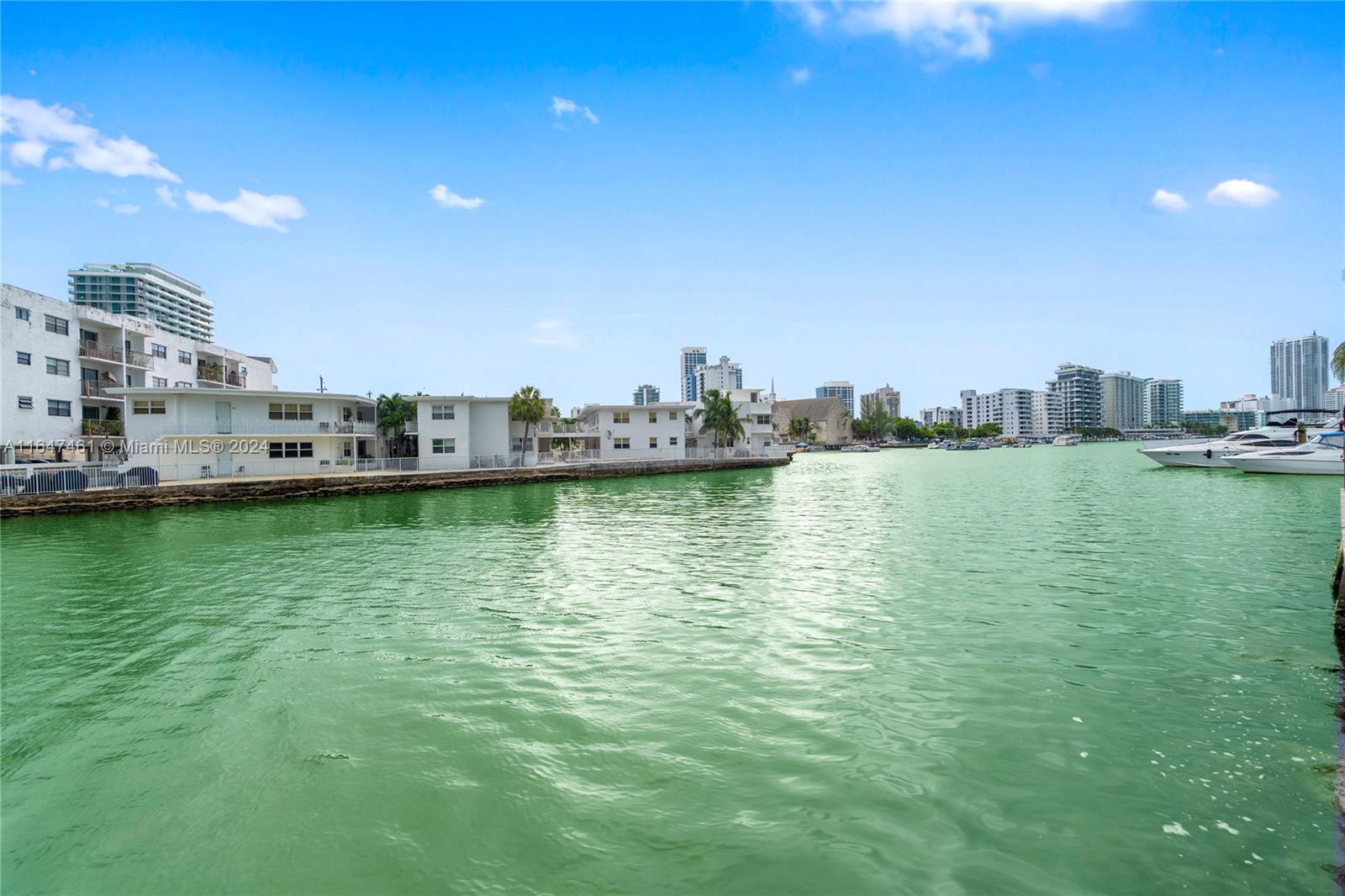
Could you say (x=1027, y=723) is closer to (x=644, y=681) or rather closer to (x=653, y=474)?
(x=644, y=681)

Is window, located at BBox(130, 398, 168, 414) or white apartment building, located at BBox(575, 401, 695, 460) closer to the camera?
window, located at BBox(130, 398, 168, 414)

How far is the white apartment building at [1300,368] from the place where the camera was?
17450cm

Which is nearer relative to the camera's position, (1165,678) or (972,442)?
(1165,678)

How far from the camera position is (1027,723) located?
731 cm

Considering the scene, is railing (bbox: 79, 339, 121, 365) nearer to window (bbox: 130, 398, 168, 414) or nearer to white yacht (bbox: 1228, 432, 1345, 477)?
window (bbox: 130, 398, 168, 414)

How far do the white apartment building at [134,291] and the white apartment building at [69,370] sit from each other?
99.0 metres

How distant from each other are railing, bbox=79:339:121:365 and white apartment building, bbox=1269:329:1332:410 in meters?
242

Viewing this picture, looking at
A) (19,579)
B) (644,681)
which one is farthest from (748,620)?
(19,579)

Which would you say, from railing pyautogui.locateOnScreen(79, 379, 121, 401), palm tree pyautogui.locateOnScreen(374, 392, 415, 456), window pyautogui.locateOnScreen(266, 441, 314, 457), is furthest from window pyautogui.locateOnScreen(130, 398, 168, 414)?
palm tree pyautogui.locateOnScreen(374, 392, 415, 456)

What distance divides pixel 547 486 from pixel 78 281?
150m

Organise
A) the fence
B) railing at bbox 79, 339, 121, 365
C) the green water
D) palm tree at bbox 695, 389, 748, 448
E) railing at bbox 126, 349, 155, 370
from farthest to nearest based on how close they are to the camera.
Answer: palm tree at bbox 695, 389, 748, 448 < railing at bbox 126, 349, 155, 370 < railing at bbox 79, 339, 121, 365 < the fence < the green water

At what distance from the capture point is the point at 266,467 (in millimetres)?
46406

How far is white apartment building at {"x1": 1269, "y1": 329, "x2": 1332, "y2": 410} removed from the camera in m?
174

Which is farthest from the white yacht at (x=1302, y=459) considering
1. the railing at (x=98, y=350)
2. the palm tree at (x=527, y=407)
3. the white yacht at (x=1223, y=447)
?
the railing at (x=98, y=350)
